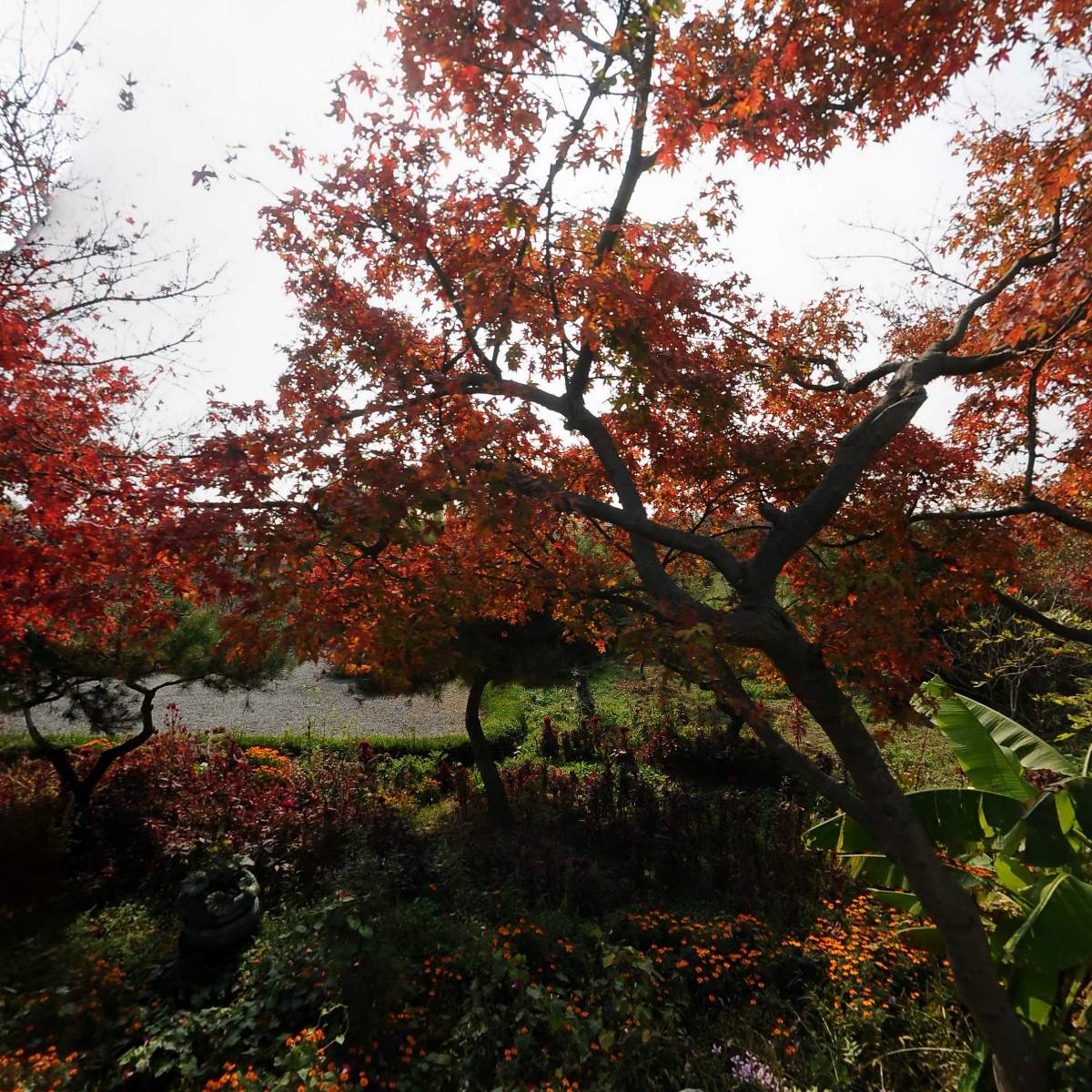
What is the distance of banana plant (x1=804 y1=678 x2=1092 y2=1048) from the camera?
11.9ft

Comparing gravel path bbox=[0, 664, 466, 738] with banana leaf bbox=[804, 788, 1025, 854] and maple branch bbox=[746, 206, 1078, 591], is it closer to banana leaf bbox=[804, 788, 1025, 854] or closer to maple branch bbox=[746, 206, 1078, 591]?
banana leaf bbox=[804, 788, 1025, 854]

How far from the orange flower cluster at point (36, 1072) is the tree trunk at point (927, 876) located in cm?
426

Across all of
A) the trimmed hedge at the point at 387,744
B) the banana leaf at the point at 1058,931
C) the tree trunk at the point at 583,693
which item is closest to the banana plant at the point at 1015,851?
the banana leaf at the point at 1058,931

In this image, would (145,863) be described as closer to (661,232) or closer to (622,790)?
(622,790)

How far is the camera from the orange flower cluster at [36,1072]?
3217 mm

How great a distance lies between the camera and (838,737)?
3699 millimetres

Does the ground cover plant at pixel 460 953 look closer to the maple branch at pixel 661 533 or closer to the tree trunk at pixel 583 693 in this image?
the maple branch at pixel 661 533

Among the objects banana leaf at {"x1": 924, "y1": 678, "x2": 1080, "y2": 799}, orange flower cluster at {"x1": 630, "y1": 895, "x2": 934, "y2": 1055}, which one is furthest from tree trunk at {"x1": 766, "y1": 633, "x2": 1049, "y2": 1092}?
banana leaf at {"x1": 924, "y1": 678, "x2": 1080, "y2": 799}

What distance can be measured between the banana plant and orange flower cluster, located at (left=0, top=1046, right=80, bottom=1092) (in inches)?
181

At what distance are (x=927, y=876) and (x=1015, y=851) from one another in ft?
4.96

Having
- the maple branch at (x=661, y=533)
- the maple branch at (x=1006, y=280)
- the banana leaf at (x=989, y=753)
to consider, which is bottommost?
the banana leaf at (x=989, y=753)

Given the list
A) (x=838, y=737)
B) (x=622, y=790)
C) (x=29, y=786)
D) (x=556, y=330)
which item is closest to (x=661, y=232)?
(x=556, y=330)

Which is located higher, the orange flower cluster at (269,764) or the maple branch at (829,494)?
the maple branch at (829,494)

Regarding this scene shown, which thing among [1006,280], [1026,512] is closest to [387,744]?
[1026,512]
